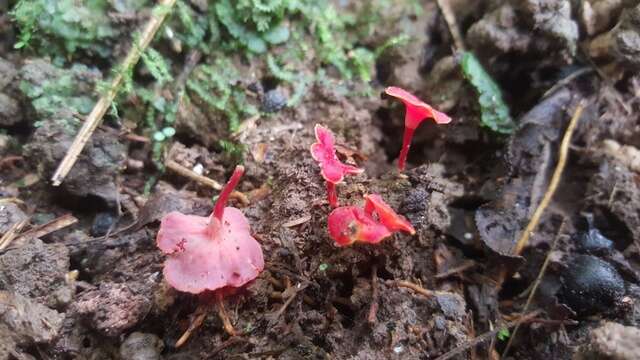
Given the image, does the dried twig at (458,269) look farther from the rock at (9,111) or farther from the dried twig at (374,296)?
the rock at (9,111)

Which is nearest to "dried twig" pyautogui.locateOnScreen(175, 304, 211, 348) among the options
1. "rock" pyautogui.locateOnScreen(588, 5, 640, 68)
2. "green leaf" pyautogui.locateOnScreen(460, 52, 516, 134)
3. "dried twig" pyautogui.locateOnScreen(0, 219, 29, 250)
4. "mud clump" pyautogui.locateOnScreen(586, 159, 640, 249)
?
"dried twig" pyautogui.locateOnScreen(0, 219, 29, 250)

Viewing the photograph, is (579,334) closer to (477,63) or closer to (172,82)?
(477,63)

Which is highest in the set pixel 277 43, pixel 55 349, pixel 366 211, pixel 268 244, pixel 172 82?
pixel 277 43

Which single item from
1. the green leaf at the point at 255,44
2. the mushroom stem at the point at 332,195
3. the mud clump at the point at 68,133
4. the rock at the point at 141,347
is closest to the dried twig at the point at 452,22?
the green leaf at the point at 255,44

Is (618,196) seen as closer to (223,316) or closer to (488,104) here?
(488,104)

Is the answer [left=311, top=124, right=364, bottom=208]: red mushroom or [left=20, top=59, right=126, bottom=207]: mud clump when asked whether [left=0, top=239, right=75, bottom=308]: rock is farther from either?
[left=311, top=124, right=364, bottom=208]: red mushroom

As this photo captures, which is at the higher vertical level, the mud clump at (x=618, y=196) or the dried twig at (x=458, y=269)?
the mud clump at (x=618, y=196)

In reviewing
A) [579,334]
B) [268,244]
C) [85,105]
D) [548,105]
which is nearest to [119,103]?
[85,105]
